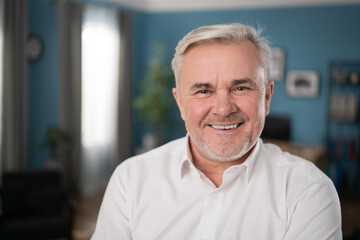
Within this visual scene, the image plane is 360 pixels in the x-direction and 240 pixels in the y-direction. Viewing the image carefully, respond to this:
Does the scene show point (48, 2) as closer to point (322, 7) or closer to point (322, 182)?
point (322, 7)

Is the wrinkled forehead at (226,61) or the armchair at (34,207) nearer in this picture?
the wrinkled forehead at (226,61)

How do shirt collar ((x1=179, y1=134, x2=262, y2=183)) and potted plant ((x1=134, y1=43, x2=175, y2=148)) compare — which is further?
potted plant ((x1=134, y1=43, x2=175, y2=148))

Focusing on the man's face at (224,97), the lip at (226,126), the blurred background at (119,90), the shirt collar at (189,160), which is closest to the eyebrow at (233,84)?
the man's face at (224,97)

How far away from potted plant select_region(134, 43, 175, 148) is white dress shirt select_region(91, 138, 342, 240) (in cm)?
426

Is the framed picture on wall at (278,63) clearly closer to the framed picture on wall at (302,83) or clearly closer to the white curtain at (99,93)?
the framed picture on wall at (302,83)

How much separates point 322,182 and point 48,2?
4.03 metres

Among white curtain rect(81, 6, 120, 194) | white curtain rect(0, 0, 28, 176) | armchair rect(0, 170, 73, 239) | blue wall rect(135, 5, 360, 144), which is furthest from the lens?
blue wall rect(135, 5, 360, 144)

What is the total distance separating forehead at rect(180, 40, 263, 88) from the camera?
1090mm

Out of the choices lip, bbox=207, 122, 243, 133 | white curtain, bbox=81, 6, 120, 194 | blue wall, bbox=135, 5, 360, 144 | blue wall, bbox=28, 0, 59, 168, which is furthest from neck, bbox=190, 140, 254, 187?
blue wall, bbox=135, 5, 360, 144

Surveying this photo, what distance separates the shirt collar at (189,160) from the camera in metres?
1.21

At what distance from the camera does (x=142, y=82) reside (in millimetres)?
5914

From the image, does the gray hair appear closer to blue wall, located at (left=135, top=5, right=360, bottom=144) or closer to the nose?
the nose

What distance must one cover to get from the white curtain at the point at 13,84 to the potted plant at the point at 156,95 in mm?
1960

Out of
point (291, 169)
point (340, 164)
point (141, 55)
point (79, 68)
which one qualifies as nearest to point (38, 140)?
point (79, 68)
